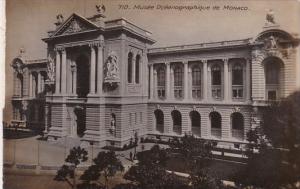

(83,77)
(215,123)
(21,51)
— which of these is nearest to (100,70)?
(83,77)

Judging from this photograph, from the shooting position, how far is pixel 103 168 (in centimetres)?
531

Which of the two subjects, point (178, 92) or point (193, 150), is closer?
point (193, 150)

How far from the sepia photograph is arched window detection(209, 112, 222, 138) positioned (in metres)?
0.03

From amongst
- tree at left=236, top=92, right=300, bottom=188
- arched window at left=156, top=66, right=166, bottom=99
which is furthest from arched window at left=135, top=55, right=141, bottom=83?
tree at left=236, top=92, right=300, bottom=188

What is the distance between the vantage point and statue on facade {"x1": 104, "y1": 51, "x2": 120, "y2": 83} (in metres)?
6.02

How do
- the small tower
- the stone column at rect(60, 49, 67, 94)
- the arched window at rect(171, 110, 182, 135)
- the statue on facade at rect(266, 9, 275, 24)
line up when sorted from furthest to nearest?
the stone column at rect(60, 49, 67, 94), the arched window at rect(171, 110, 182, 135), the small tower, the statue on facade at rect(266, 9, 275, 24)

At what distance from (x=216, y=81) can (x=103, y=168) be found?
2.97 m

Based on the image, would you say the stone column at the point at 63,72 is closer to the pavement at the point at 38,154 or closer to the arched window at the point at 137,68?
the pavement at the point at 38,154

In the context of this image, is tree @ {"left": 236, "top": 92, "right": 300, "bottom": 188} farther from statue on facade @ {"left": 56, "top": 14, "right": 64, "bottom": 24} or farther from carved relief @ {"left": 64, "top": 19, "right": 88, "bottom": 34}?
statue on facade @ {"left": 56, "top": 14, "right": 64, "bottom": 24}

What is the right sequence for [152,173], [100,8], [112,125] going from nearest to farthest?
[152,173]
[100,8]
[112,125]

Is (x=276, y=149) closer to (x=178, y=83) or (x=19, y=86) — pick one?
(x=178, y=83)

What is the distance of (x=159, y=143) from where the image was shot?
5.97 meters

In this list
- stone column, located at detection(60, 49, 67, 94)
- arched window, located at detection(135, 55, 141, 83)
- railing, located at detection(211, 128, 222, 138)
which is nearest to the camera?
railing, located at detection(211, 128, 222, 138)

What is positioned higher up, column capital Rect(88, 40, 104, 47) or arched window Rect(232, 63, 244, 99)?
column capital Rect(88, 40, 104, 47)
